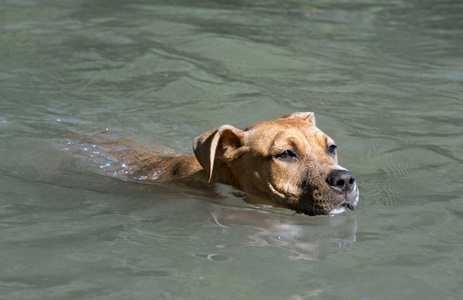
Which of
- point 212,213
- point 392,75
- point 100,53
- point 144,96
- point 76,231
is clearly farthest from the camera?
point 100,53

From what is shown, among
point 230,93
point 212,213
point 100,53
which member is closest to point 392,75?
point 230,93

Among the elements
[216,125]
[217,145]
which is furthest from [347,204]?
[216,125]

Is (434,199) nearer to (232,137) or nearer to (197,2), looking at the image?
(232,137)

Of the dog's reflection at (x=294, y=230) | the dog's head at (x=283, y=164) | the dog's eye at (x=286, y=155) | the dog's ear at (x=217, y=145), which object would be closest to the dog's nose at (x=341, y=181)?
the dog's head at (x=283, y=164)

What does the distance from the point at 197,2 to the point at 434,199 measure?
1250 centimetres

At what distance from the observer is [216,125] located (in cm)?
1032

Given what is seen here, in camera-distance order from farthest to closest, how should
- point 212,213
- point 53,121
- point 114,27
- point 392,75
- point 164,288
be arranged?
point 114,27
point 392,75
point 53,121
point 212,213
point 164,288

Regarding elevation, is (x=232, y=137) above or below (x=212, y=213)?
above

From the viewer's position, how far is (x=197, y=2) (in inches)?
721

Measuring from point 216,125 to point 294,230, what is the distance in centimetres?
435

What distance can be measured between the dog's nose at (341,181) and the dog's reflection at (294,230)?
35cm

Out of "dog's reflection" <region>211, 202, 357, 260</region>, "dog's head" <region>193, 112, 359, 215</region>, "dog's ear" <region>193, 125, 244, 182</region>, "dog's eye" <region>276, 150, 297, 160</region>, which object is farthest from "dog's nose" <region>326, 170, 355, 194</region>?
"dog's ear" <region>193, 125, 244, 182</region>

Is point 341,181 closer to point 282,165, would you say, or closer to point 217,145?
point 282,165

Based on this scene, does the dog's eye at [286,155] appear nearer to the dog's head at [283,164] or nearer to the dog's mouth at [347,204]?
the dog's head at [283,164]
